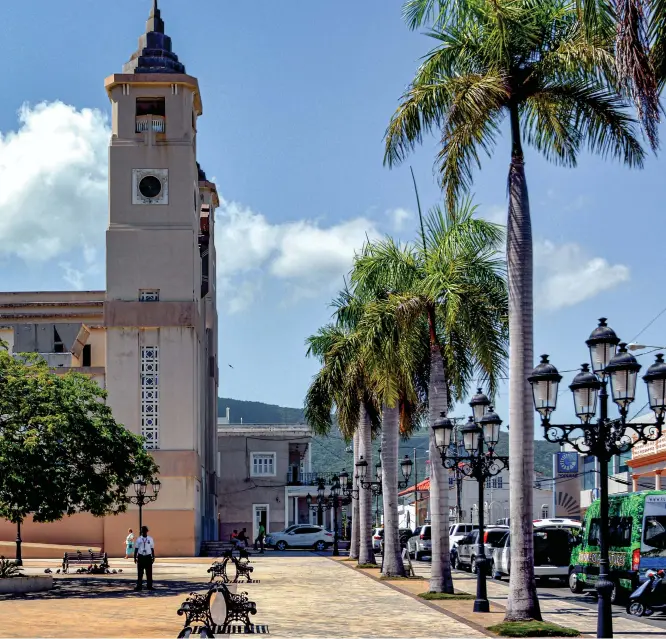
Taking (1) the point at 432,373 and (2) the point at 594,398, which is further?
(1) the point at 432,373

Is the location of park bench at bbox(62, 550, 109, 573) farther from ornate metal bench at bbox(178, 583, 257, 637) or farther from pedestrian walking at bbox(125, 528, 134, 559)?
ornate metal bench at bbox(178, 583, 257, 637)

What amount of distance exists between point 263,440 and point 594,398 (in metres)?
73.0

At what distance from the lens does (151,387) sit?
2367 inches


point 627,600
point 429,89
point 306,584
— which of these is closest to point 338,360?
point 306,584

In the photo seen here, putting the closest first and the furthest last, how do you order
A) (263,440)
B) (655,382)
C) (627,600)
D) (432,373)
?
(655,382)
(627,600)
(432,373)
(263,440)

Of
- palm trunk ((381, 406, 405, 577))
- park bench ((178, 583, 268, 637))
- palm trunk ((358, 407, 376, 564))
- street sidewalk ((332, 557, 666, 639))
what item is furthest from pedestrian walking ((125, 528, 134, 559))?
park bench ((178, 583, 268, 637))

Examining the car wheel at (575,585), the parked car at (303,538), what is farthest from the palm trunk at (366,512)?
the parked car at (303,538)

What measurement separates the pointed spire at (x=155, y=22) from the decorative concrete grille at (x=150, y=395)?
64.8 feet

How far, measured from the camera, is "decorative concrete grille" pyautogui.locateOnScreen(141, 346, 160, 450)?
59.6 m

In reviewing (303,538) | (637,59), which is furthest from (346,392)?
(303,538)

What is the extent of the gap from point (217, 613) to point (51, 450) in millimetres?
15013

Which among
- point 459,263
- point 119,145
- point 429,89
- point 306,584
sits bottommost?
point 306,584

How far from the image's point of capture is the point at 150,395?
60062mm

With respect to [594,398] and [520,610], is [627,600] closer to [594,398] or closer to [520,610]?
[520,610]
